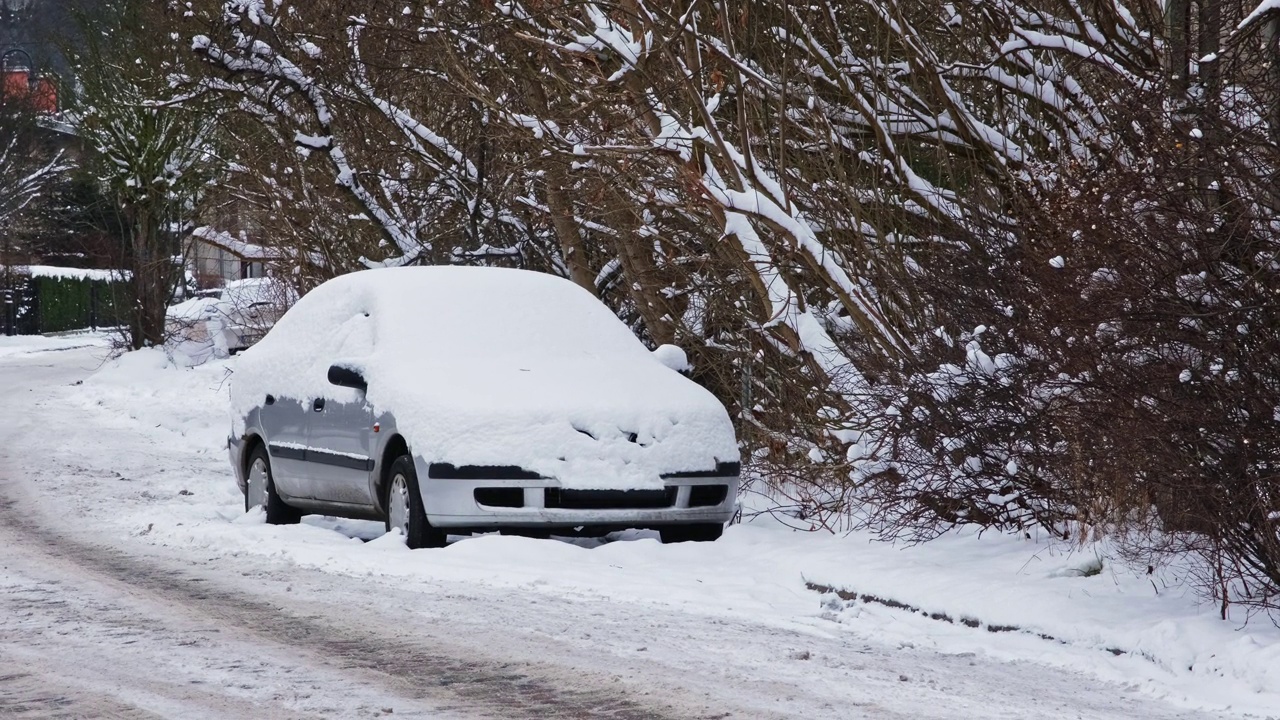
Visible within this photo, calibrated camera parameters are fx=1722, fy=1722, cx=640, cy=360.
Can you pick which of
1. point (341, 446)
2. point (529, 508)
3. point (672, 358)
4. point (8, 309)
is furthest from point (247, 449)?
point (8, 309)

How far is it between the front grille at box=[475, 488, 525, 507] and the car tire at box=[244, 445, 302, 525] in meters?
2.56

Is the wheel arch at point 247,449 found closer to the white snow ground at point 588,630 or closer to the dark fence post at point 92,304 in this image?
the white snow ground at point 588,630

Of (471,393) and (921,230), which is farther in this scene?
(921,230)

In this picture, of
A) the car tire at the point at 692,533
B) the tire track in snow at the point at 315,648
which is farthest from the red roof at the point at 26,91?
the tire track in snow at the point at 315,648

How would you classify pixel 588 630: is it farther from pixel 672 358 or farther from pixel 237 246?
pixel 237 246

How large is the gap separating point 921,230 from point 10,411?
1562 cm

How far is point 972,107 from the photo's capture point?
13406 millimetres

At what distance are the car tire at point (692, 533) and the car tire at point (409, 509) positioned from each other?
4.63ft

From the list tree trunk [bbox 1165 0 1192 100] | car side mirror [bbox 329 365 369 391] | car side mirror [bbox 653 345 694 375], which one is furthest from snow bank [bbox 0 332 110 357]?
tree trunk [bbox 1165 0 1192 100]

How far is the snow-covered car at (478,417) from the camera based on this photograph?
32.2 ft

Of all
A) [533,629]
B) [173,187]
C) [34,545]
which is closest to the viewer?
[533,629]

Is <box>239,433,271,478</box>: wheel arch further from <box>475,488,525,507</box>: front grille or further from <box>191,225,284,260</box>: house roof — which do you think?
<box>191,225,284,260</box>: house roof

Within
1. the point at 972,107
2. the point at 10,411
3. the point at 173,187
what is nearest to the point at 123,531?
the point at 972,107

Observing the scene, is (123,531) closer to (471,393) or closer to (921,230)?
(471,393)
